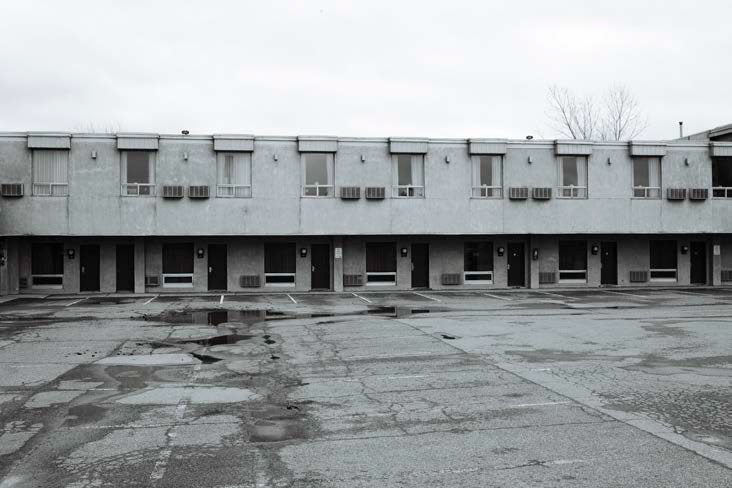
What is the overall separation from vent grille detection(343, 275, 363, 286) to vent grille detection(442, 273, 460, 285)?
4.06 meters

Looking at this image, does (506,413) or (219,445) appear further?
(506,413)

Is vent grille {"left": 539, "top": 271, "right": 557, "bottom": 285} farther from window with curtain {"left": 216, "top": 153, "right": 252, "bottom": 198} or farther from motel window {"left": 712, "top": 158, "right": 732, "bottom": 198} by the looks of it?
window with curtain {"left": 216, "top": 153, "right": 252, "bottom": 198}

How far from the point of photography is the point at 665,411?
27.7ft

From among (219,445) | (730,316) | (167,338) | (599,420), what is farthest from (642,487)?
(730,316)

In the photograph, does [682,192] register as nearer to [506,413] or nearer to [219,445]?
[506,413]

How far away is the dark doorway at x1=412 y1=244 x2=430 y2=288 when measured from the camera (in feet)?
105

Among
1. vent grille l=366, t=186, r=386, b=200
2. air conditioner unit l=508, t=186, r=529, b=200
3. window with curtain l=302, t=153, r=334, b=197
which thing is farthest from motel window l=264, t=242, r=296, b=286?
air conditioner unit l=508, t=186, r=529, b=200

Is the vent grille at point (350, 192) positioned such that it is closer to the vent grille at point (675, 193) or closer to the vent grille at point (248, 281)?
the vent grille at point (248, 281)

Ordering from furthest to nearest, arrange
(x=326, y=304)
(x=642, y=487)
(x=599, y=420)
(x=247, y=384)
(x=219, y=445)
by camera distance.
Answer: (x=326, y=304), (x=247, y=384), (x=599, y=420), (x=219, y=445), (x=642, y=487)

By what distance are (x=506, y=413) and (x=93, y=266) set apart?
2611 centimetres

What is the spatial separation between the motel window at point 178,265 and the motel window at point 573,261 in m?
18.1

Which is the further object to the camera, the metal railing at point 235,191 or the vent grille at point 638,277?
the vent grille at point 638,277

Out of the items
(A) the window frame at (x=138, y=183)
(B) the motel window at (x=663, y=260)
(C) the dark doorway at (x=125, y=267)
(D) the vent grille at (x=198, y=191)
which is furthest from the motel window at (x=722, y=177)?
(C) the dark doorway at (x=125, y=267)

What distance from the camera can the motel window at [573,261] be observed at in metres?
32.8
